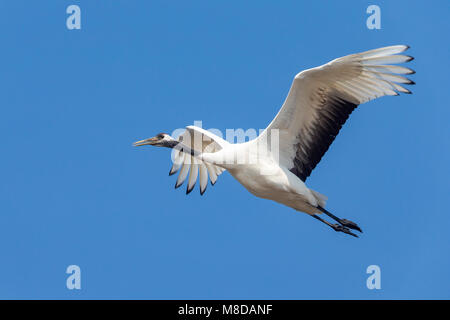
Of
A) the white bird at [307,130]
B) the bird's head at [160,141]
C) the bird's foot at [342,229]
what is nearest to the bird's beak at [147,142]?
the bird's head at [160,141]

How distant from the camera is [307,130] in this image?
16016 mm

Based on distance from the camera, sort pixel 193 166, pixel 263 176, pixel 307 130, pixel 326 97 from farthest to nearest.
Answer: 1. pixel 193 166
2. pixel 307 130
3. pixel 263 176
4. pixel 326 97

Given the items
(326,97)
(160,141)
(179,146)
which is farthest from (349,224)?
(160,141)

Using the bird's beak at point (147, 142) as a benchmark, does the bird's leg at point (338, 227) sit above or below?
below

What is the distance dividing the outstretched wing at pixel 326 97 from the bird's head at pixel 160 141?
6.39 feet

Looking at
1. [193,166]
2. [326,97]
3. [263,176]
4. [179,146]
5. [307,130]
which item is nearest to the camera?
[326,97]

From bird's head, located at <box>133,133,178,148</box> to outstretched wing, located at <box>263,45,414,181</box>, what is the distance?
195cm

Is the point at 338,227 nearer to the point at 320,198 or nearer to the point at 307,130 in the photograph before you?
the point at 320,198

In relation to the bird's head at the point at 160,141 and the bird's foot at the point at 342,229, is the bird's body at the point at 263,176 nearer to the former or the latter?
the bird's foot at the point at 342,229

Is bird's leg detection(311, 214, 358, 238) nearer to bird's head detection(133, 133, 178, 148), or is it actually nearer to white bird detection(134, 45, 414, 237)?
white bird detection(134, 45, 414, 237)

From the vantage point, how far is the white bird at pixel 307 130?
15.2 metres

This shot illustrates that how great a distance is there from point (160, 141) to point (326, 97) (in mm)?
3036

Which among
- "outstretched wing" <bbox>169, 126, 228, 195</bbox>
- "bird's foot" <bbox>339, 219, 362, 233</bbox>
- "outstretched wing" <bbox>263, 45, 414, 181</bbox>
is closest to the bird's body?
"outstretched wing" <bbox>263, 45, 414, 181</bbox>

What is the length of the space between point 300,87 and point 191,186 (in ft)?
12.1
